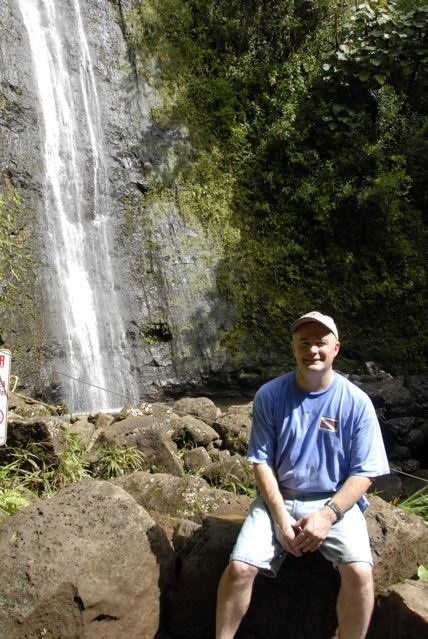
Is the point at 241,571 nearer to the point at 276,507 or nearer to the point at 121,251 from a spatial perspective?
the point at 276,507

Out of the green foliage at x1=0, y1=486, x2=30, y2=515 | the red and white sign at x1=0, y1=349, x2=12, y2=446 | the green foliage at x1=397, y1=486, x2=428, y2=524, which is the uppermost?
the red and white sign at x1=0, y1=349, x2=12, y2=446

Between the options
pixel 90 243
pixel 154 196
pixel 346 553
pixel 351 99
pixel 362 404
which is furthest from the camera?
pixel 351 99

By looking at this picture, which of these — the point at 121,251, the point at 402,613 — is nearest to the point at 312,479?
the point at 402,613

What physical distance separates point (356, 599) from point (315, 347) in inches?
42.9

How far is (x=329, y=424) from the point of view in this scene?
272cm

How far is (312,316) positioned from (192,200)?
8745 millimetres

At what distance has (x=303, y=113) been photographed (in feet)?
39.0

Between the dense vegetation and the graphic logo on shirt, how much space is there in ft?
24.6

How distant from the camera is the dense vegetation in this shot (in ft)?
36.1

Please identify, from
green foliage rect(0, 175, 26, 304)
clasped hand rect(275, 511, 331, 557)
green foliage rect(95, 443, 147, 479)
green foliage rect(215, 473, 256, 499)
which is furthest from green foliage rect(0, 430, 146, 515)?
green foliage rect(0, 175, 26, 304)

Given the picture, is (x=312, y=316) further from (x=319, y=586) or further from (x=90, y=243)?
(x=90, y=243)

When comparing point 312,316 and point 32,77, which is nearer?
point 312,316

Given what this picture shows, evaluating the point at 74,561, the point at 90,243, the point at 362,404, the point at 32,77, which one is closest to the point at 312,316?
the point at 362,404

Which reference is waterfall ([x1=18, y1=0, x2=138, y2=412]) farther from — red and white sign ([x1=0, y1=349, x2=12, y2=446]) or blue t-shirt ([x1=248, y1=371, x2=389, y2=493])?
blue t-shirt ([x1=248, y1=371, x2=389, y2=493])
